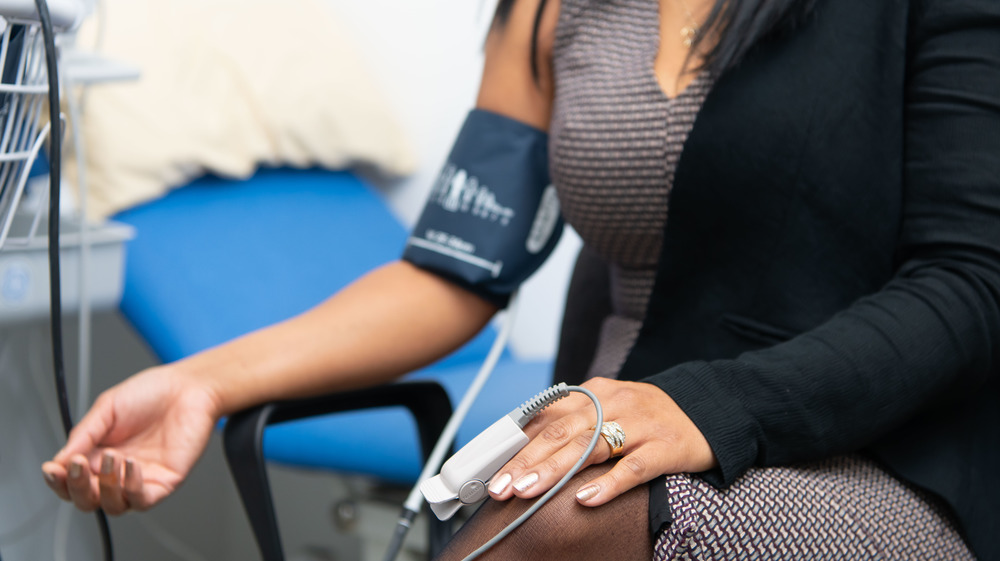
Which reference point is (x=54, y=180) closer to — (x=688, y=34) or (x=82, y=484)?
(x=82, y=484)

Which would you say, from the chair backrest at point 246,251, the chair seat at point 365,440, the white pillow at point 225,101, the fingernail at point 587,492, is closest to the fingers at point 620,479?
the fingernail at point 587,492

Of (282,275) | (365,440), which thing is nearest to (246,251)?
(282,275)

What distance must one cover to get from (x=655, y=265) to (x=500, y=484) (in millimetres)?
369

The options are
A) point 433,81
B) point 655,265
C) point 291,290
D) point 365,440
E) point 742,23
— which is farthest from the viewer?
point 433,81

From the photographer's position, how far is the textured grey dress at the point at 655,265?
47 centimetres

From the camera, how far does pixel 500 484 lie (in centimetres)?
45

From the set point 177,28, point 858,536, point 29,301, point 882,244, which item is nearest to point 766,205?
point 882,244

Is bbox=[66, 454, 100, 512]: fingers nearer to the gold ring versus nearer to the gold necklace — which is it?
the gold ring

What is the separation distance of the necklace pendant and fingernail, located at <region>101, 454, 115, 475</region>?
555 millimetres

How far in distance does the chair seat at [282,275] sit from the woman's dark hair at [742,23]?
625 millimetres

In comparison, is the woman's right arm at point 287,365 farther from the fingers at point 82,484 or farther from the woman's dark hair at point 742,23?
the woman's dark hair at point 742,23

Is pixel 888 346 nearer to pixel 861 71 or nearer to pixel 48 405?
pixel 861 71

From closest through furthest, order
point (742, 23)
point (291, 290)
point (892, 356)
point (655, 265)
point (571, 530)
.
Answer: point (571, 530), point (892, 356), point (742, 23), point (655, 265), point (291, 290)

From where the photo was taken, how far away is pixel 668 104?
2.28 feet
